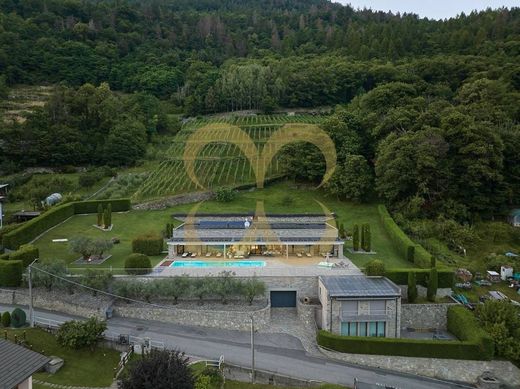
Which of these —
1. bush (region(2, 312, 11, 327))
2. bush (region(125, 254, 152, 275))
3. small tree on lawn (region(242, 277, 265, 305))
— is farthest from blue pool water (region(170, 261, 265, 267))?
bush (region(2, 312, 11, 327))

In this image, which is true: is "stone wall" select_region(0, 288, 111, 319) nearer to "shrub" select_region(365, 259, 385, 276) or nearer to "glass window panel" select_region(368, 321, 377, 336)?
"glass window panel" select_region(368, 321, 377, 336)

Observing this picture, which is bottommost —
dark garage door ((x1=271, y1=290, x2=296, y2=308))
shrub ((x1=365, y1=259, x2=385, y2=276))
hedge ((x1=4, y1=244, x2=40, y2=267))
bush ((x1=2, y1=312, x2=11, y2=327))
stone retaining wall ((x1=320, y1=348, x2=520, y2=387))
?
stone retaining wall ((x1=320, y1=348, x2=520, y2=387))

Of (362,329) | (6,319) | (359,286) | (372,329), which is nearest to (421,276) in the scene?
(359,286)

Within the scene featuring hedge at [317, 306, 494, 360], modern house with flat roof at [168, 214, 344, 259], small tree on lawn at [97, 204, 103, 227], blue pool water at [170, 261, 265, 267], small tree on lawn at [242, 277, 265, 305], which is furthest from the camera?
small tree on lawn at [97, 204, 103, 227]

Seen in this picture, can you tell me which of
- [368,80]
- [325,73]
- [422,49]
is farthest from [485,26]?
[325,73]

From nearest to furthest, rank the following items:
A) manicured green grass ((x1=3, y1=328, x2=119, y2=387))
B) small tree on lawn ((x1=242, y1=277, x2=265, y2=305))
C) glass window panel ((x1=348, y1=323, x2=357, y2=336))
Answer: manicured green grass ((x1=3, y1=328, x2=119, y2=387)), glass window panel ((x1=348, y1=323, x2=357, y2=336)), small tree on lawn ((x1=242, y1=277, x2=265, y2=305))

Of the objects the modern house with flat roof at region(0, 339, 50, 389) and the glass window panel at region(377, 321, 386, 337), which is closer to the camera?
the modern house with flat roof at region(0, 339, 50, 389)

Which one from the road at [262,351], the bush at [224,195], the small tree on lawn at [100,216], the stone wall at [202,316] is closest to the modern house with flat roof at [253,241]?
the stone wall at [202,316]
